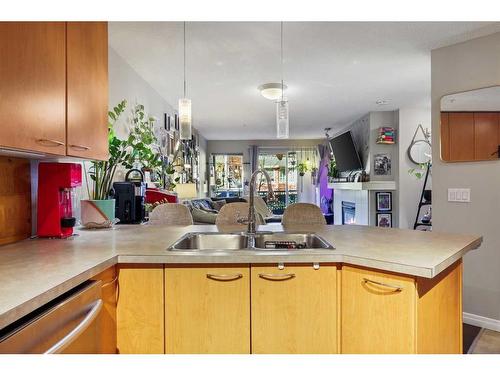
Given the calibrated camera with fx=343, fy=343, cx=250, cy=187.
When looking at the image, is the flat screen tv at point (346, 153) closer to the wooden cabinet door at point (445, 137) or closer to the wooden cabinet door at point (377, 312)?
the wooden cabinet door at point (445, 137)

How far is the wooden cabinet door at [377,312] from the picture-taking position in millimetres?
1301

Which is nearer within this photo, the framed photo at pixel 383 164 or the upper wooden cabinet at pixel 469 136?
the upper wooden cabinet at pixel 469 136

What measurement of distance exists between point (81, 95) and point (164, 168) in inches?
117

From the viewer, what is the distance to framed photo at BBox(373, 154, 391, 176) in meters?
6.03

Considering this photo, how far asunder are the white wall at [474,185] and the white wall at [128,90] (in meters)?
2.90

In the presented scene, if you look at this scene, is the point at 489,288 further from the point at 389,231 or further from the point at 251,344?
the point at 251,344

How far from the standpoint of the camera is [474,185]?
114 inches

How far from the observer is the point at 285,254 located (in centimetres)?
144

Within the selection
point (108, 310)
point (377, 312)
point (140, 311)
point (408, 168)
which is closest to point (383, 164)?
point (408, 168)

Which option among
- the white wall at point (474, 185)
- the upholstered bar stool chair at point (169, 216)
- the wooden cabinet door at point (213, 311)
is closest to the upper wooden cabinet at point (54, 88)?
the wooden cabinet door at point (213, 311)

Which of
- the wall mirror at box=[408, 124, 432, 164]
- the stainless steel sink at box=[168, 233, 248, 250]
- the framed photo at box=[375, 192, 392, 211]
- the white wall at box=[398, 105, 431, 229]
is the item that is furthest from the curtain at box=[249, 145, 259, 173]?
the stainless steel sink at box=[168, 233, 248, 250]

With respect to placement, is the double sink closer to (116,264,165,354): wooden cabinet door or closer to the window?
(116,264,165,354): wooden cabinet door

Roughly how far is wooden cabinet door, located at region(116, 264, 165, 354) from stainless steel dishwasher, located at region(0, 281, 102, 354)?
6.7 inches
